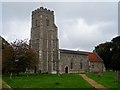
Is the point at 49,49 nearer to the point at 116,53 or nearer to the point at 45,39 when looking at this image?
the point at 45,39

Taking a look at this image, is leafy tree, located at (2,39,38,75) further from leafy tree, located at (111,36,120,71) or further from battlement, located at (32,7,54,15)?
leafy tree, located at (111,36,120,71)

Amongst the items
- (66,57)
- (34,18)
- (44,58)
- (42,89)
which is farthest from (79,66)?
(42,89)

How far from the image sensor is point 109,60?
287 feet

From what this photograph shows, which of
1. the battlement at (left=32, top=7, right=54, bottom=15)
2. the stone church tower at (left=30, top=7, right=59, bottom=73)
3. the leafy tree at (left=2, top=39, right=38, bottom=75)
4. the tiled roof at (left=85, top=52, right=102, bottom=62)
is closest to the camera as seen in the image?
the leafy tree at (left=2, top=39, right=38, bottom=75)

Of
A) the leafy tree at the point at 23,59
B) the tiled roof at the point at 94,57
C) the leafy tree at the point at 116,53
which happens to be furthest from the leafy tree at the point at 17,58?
the tiled roof at the point at 94,57

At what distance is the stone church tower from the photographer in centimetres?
6981

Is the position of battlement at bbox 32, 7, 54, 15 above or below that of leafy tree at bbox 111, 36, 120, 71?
above

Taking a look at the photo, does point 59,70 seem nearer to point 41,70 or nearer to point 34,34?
point 41,70

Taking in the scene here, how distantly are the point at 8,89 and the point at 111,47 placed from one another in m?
57.2

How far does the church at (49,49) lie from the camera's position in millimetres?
69900

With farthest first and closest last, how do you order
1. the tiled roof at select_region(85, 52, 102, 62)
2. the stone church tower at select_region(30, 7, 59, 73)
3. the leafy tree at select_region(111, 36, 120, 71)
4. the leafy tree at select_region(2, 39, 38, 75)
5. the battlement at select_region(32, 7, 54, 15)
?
the tiled roof at select_region(85, 52, 102, 62) < the leafy tree at select_region(111, 36, 120, 71) < the battlement at select_region(32, 7, 54, 15) < the stone church tower at select_region(30, 7, 59, 73) < the leafy tree at select_region(2, 39, 38, 75)

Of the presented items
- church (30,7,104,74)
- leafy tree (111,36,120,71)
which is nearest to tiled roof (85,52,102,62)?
leafy tree (111,36,120,71)

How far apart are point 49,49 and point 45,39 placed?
303 cm

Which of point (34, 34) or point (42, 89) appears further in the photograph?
point (34, 34)
